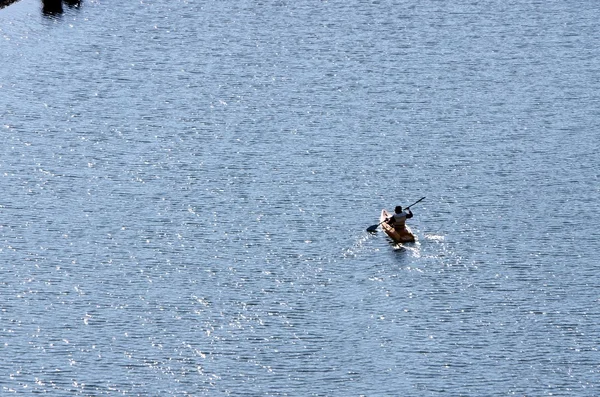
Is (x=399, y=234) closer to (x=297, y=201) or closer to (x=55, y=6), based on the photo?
(x=297, y=201)

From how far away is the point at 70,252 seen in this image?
90938mm

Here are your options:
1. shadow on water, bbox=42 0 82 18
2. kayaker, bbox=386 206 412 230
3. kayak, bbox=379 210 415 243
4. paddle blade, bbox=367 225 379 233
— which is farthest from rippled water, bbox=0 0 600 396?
kayaker, bbox=386 206 412 230

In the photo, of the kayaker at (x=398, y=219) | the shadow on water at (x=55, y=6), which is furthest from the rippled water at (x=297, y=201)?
the kayaker at (x=398, y=219)

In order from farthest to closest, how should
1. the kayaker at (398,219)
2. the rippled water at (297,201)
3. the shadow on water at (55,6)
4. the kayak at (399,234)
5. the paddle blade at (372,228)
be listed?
the shadow on water at (55,6), the paddle blade at (372,228), the kayaker at (398,219), the kayak at (399,234), the rippled water at (297,201)

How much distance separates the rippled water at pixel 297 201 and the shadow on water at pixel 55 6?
1.99 ft

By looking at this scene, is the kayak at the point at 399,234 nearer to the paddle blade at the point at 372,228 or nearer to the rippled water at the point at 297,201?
the paddle blade at the point at 372,228

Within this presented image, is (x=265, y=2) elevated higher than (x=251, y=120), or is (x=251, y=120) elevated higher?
(x=265, y=2)

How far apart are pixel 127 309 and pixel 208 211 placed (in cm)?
1456

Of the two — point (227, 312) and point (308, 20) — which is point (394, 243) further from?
point (308, 20)

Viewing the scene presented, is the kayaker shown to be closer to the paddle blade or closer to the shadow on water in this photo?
the paddle blade

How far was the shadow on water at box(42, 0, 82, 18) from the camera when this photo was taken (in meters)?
142

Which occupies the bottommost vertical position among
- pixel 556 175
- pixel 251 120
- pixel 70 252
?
pixel 70 252

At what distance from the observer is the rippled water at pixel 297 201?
79.9 meters

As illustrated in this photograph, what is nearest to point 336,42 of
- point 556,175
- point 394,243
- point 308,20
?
point 308,20
